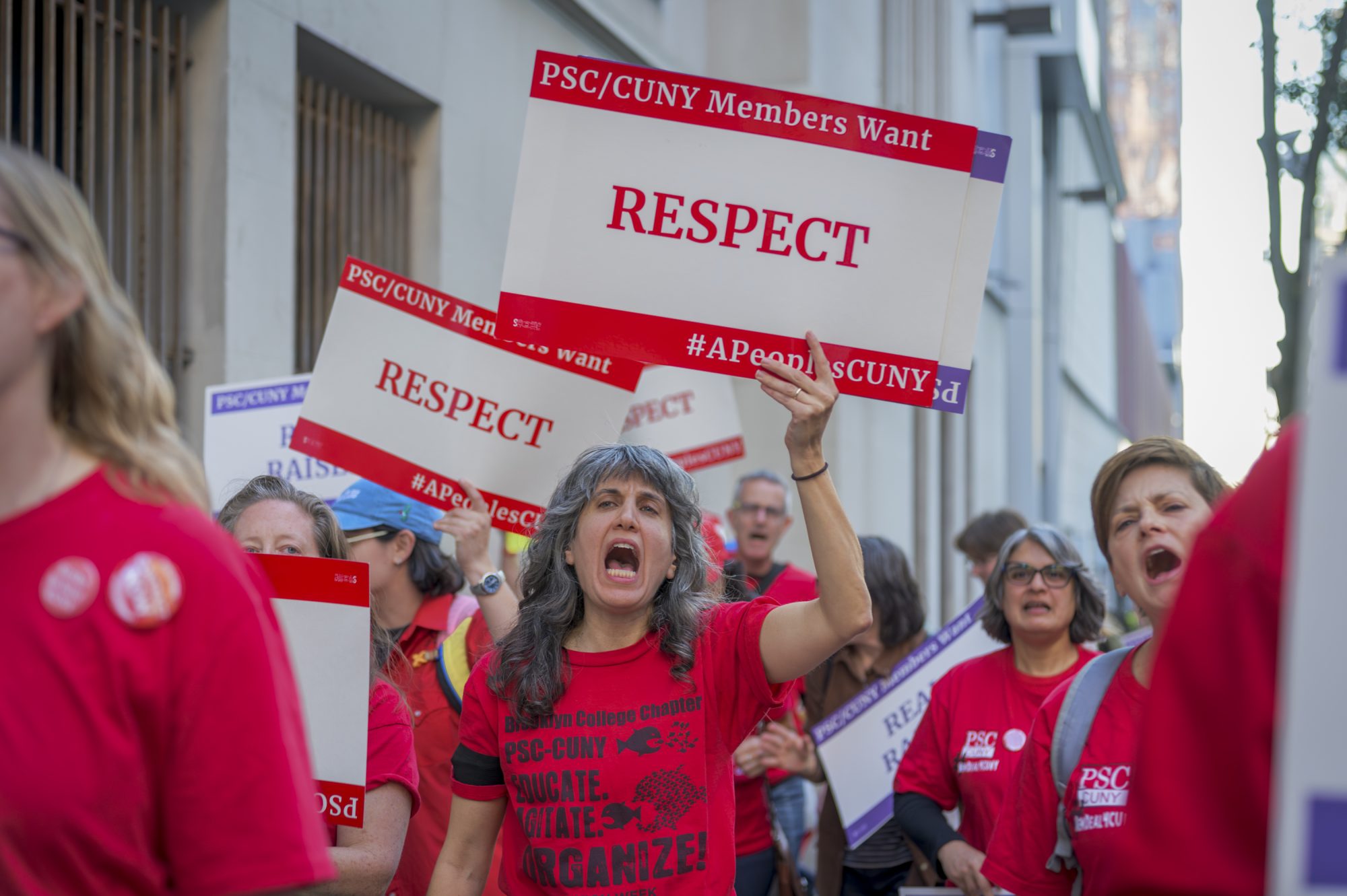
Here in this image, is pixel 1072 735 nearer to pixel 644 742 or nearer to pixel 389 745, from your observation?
pixel 644 742

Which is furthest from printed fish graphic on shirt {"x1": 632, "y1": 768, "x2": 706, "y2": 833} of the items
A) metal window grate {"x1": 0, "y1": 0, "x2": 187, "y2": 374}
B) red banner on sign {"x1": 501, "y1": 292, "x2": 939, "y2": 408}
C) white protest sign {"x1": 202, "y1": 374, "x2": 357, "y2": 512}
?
metal window grate {"x1": 0, "y1": 0, "x2": 187, "y2": 374}

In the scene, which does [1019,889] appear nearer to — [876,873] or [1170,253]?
[876,873]

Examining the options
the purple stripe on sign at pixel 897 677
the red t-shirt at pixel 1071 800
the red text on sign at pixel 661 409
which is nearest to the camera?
the red t-shirt at pixel 1071 800

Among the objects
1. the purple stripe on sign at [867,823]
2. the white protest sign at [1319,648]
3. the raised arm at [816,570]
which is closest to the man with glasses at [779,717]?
the purple stripe on sign at [867,823]

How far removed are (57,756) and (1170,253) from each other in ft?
356

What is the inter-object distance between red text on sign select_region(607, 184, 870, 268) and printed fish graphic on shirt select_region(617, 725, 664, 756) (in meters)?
1.15

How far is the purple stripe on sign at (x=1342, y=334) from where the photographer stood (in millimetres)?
1142

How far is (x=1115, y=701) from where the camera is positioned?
303cm

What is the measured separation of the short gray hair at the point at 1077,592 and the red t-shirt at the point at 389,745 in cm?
232

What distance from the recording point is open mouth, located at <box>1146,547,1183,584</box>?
3064mm

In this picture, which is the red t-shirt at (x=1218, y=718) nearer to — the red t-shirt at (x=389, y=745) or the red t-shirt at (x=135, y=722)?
the red t-shirt at (x=135, y=722)

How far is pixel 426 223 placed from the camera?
8055 mm

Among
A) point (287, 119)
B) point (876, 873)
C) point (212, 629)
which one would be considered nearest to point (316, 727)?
point (212, 629)

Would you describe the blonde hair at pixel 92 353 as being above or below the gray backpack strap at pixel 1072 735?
above
